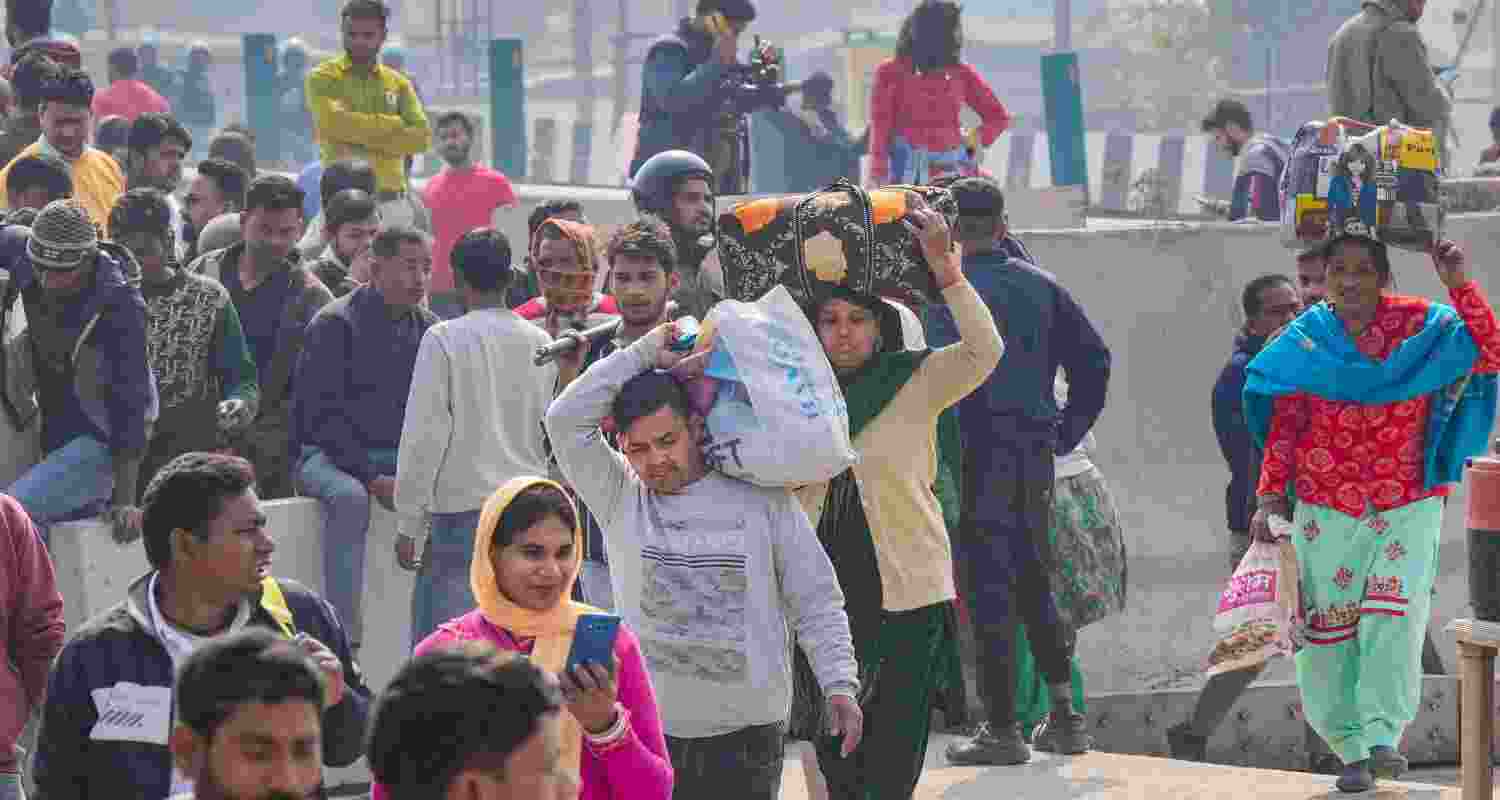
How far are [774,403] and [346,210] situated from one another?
174 inches

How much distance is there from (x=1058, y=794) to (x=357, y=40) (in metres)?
5.77

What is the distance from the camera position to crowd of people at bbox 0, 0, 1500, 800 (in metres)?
4.86

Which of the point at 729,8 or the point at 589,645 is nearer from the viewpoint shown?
the point at 589,645

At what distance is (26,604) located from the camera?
20.1 ft

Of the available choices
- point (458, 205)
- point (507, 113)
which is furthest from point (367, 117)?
point (507, 113)

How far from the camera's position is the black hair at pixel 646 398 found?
240 inches

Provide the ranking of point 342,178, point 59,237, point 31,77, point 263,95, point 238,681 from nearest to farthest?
point 238,681 → point 59,237 → point 342,178 → point 31,77 → point 263,95

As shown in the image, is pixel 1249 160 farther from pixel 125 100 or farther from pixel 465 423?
pixel 465 423

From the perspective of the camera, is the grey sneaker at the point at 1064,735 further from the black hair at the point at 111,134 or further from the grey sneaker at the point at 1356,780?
the black hair at the point at 111,134

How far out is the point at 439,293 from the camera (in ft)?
45.0

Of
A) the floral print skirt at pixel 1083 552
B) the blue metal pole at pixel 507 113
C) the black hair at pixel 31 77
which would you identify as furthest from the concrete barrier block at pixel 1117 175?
the floral print skirt at pixel 1083 552

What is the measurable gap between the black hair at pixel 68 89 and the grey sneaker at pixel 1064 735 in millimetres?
4595

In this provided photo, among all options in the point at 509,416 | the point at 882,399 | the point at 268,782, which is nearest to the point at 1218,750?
the point at 509,416

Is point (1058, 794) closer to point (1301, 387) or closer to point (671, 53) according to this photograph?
point (1301, 387)
